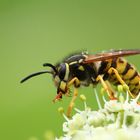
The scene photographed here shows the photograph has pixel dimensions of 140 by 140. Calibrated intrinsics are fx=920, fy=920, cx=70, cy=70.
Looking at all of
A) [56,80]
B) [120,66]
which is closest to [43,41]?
[120,66]

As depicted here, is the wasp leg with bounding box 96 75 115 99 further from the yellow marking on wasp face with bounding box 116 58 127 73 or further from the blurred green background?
the blurred green background

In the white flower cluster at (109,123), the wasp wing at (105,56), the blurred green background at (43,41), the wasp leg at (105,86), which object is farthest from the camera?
the blurred green background at (43,41)

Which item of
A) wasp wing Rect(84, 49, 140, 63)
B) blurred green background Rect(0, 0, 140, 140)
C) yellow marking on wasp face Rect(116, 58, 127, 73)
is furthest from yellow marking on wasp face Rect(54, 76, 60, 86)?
blurred green background Rect(0, 0, 140, 140)

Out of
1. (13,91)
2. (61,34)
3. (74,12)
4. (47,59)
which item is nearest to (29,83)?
(13,91)

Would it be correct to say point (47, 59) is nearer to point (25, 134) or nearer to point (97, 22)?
point (97, 22)

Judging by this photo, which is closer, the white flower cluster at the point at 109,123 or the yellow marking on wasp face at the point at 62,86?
the white flower cluster at the point at 109,123

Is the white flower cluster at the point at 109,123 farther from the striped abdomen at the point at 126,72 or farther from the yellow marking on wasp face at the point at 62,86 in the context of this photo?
the striped abdomen at the point at 126,72

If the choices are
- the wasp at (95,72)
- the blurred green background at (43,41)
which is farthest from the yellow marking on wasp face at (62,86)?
the blurred green background at (43,41)
